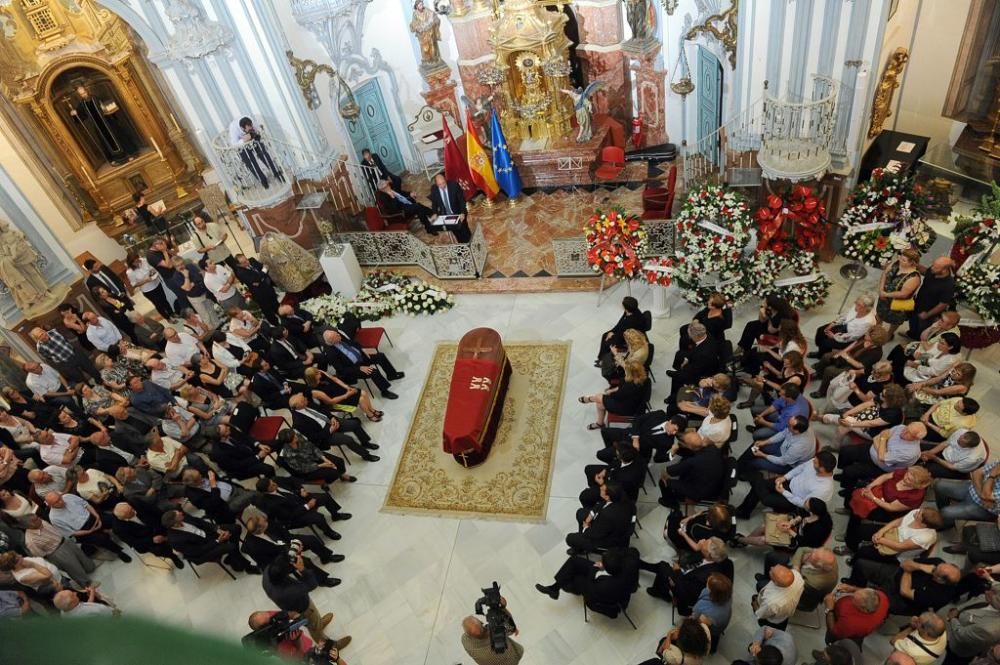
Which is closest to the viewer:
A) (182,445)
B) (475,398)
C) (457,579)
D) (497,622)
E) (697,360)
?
(497,622)

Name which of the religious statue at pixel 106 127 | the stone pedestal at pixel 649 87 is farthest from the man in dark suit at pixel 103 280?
the stone pedestal at pixel 649 87

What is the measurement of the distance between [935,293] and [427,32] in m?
9.19

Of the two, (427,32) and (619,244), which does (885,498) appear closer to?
(619,244)

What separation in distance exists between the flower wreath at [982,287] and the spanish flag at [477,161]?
7426mm

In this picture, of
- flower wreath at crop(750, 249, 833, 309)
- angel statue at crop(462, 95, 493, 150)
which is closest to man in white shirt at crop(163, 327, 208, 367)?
angel statue at crop(462, 95, 493, 150)

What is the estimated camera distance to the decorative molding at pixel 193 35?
9.91 metres

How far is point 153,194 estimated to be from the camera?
1491 cm

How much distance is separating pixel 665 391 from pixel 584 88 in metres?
6.97

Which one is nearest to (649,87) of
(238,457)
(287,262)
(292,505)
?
(287,262)

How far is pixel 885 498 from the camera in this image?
580 centimetres

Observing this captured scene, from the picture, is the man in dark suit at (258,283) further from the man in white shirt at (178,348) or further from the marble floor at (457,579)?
the marble floor at (457,579)

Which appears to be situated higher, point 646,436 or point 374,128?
point 374,128

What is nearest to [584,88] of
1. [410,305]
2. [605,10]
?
[605,10]

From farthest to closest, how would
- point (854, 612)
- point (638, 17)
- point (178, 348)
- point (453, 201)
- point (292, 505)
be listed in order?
point (638, 17) < point (453, 201) < point (178, 348) < point (292, 505) < point (854, 612)
